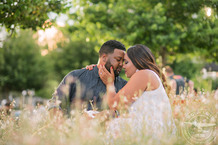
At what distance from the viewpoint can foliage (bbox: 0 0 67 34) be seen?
4.75 metres

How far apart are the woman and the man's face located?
1.88 feet

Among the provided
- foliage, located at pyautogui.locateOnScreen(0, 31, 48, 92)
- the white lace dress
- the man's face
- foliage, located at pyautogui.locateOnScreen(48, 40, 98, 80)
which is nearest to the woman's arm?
the white lace dress

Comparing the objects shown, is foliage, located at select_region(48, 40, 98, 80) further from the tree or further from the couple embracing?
the couple embracing

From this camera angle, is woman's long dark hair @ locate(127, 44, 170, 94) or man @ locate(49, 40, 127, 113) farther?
man @ locate(49, 40, 127, 113)

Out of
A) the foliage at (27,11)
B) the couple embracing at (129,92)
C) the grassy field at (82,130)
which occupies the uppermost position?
the foliage at (27,11)

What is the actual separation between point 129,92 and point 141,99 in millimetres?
221

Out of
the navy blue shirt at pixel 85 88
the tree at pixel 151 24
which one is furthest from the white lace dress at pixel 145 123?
the tree at pixel 151 24

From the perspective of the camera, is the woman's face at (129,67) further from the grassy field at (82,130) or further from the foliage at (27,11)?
the foliage at (27,11)

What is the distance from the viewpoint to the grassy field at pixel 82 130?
247cm

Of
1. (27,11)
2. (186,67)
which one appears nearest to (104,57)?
(27,11)

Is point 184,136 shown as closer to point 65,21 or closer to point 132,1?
point 132,1

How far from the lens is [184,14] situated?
1052 cm

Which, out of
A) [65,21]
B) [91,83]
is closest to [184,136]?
[91,83]

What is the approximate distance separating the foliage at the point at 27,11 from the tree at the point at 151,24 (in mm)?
4838
